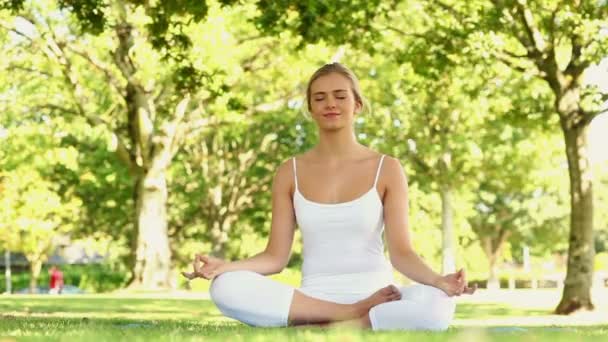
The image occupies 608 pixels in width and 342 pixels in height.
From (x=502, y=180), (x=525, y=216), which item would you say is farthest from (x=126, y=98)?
(x=525, y=216)

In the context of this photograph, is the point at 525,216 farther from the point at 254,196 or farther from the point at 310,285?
the point at 310,285

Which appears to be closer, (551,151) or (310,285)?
(310,285)

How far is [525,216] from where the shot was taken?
65.9 metres

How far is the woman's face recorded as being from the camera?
7727 millimetres

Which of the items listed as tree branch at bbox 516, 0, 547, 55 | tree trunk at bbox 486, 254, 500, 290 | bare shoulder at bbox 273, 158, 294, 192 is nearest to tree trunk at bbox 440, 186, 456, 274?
tree branch at bbox 516, 0, 547, 55

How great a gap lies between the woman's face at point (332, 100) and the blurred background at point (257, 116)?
1.94 feet

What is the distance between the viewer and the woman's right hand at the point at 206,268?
7.30 metres

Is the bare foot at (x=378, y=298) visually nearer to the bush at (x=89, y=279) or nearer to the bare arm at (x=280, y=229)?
the bare arm at (x=280, y=229)

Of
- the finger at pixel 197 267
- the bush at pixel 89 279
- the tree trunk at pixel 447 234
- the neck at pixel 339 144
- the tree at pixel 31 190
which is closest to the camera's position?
the finger at pixel 197 267

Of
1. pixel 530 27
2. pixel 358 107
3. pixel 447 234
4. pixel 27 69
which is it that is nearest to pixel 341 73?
pixel 358 107

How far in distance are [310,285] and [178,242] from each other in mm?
46444

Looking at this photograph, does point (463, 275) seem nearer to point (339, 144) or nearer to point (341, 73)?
point (339, 144)

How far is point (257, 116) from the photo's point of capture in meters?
35.1

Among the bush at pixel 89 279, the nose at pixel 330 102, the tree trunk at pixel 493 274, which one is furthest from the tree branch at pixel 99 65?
the tree trunk at pixel 493 274
